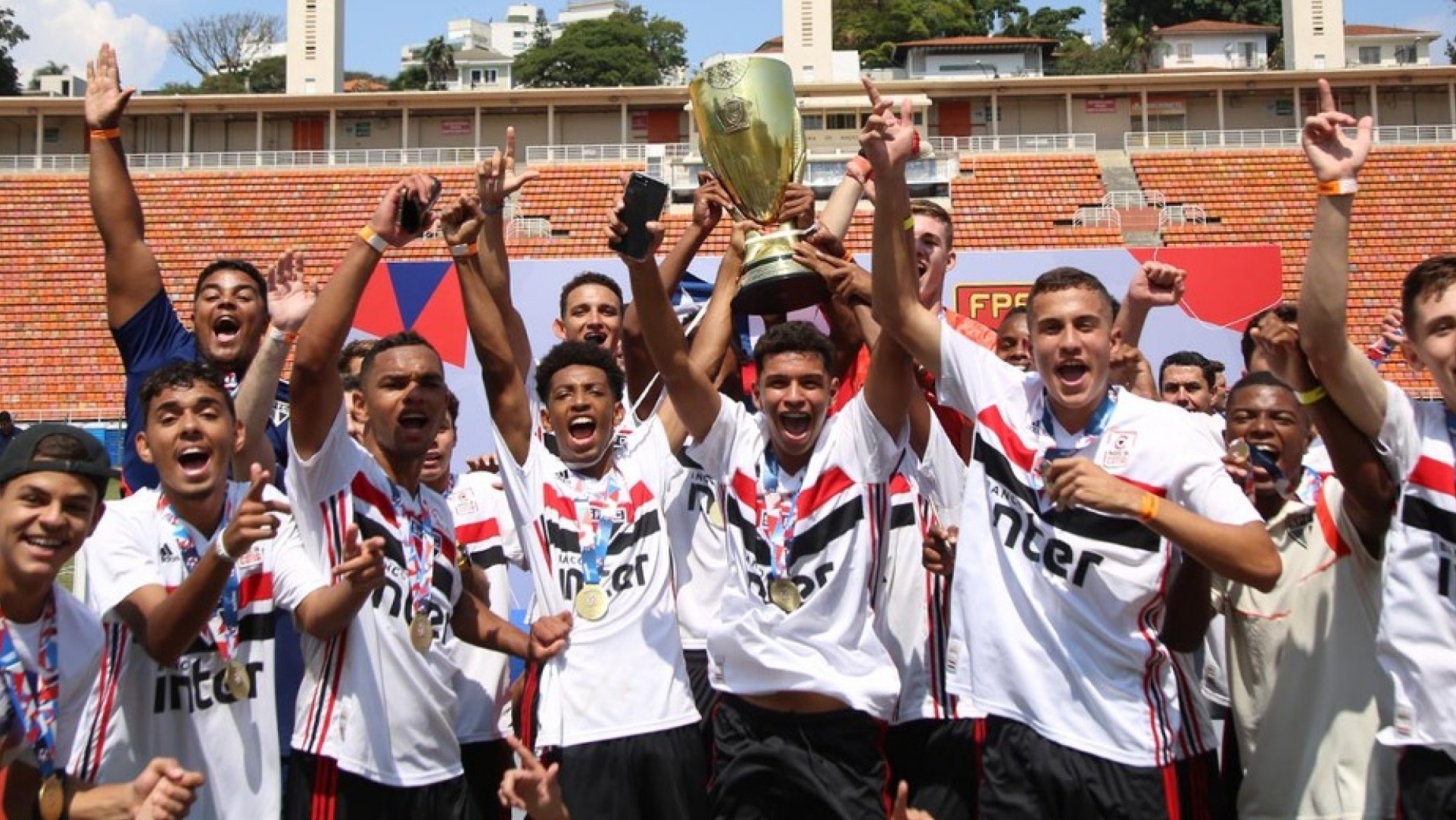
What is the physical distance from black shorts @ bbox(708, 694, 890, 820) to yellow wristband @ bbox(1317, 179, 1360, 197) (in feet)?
6.36

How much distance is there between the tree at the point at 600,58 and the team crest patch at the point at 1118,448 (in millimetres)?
68850

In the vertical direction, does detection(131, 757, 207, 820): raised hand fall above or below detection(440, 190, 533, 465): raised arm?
below

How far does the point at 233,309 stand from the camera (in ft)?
15.0

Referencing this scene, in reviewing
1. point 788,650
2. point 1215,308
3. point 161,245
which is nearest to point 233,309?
point 788,650

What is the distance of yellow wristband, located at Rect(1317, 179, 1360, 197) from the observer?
3377 mm

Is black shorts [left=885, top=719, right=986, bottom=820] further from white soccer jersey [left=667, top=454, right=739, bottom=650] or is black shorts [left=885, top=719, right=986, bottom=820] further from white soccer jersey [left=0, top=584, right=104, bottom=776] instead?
white soccer jersey [left=0, top=584, right=104, bottom=776]

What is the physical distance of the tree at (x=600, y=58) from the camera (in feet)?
237

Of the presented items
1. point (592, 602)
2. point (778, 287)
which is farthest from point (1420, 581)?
point (592, 602)

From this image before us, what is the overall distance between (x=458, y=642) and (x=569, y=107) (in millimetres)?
35639

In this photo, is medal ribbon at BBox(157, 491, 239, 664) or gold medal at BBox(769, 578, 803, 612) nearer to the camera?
medal ribbon at BBox(157, 491, 239, 664)

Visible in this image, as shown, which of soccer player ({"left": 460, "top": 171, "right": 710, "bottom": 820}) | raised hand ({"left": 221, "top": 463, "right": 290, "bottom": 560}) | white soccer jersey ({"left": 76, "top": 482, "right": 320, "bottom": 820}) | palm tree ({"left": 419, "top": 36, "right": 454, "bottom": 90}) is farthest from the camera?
palm tree ({"left": 419, "top": 36, "right": 454, "bottom": 90})

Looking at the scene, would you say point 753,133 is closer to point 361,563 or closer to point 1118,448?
point 1118,448

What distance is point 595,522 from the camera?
13.8ft

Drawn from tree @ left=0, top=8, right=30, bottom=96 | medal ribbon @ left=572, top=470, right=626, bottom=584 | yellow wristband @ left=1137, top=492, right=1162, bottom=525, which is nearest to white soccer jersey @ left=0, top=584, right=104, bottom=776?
medal ribbon @ left=572, top=470, right=626, bottom=584
